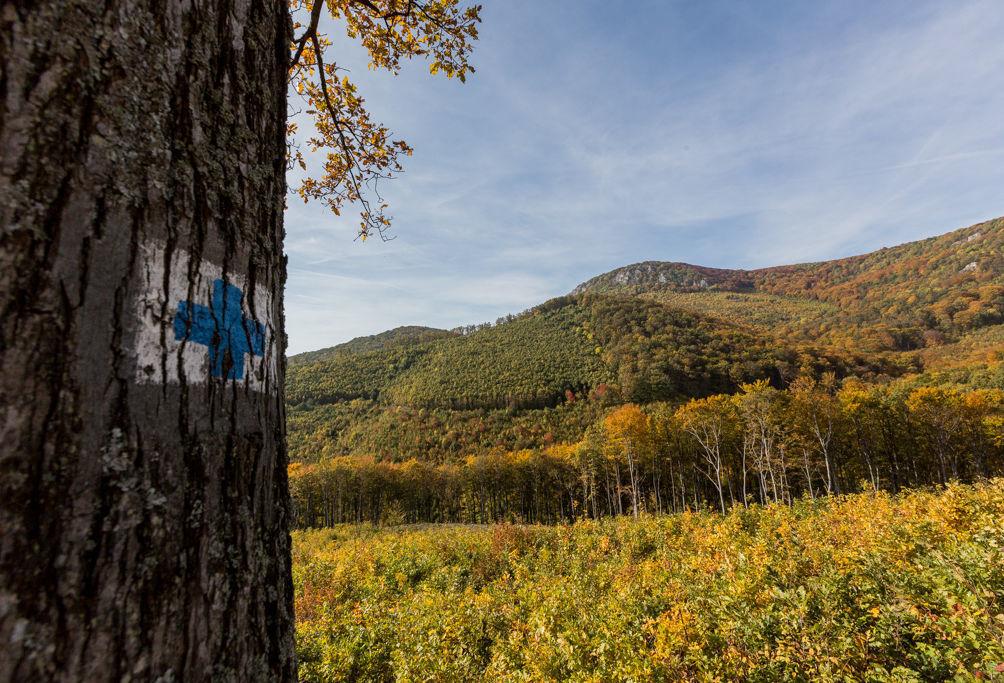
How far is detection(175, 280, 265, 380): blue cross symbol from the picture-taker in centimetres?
81

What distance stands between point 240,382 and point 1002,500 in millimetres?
8178

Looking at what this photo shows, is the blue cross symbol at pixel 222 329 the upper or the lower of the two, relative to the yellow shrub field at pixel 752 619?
upper

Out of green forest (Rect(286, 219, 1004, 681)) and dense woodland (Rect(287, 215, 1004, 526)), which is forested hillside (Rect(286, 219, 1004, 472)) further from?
green forest (Rect(286, 219, 1004, 681))

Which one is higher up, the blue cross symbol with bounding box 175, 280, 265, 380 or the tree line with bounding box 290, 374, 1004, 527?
the blue cross symbol with bounding box 175, 280, 265, 380

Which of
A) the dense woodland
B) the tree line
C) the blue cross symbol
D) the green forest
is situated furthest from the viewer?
the dense woodland

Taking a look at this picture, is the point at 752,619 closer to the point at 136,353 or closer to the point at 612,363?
the point at 136,353

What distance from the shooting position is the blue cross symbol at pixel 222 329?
2.65 ft

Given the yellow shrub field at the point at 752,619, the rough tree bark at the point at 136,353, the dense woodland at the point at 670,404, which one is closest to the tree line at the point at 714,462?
the dense woodland at the point at 670,404

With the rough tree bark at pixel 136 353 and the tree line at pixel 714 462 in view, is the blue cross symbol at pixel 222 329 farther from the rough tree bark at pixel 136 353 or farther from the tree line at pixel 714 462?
the tree line at pixel 714 462

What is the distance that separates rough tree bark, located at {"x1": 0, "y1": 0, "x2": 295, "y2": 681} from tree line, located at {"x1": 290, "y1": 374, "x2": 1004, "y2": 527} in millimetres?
27237

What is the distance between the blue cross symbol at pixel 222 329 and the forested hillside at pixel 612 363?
165 feet

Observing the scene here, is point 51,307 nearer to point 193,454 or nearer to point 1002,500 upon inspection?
point 193,454

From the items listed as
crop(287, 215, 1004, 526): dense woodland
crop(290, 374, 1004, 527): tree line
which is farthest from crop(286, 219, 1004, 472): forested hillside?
crop(290, 374, 1004, 527): tree line

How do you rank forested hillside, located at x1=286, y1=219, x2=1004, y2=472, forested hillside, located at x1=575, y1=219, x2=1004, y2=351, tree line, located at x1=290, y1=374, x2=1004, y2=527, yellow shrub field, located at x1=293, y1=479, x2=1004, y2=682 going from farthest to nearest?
forested hillside, located at x1=575, y1=219, x2=1004, y2=351 → forested hillside, located at x1=286, y1=219, x2=1004, y2=472 → tree line, located at x1=290, y1=374, x2=1004, y2=527 → yellow shrub field, located at x1=293, y1=479, x2=1004, y2=682
